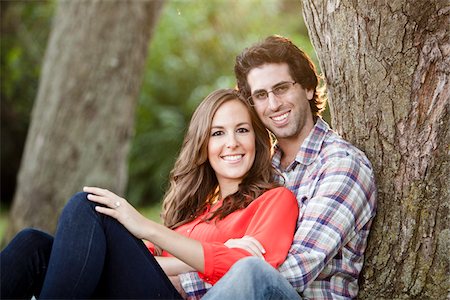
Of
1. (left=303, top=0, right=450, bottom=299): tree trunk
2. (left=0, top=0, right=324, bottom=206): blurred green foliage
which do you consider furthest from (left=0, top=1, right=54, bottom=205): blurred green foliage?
(left=303, top=0, right=450, bottom=299): tree trunk

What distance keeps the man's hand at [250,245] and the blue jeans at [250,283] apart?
0.61 feet

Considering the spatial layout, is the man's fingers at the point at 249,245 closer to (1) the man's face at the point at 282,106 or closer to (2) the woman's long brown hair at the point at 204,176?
(2) the woman's long brown hair at the point at 204,176

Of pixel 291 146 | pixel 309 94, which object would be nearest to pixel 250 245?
pixel 291 146

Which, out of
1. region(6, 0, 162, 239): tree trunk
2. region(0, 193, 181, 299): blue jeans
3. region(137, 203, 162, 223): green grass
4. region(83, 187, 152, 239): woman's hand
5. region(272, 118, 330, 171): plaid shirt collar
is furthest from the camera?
region(137, 203, 162, 223): green grass

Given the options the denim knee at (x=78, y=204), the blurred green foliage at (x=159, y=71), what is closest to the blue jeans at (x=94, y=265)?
the denim knee at (x=78, y=204)

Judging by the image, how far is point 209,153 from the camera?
343 centimetres

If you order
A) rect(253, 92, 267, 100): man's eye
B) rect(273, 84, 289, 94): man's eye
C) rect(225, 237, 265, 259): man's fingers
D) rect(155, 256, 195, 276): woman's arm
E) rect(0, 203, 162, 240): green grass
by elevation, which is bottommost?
rect(0, 203, 162, 240): green grass

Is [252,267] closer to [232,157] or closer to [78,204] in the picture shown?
[78,204]

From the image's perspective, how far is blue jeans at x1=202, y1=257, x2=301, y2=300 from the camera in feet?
8.41

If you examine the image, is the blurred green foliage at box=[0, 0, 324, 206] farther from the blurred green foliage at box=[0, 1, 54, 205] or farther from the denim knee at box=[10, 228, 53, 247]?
the denim knee at box=[10, 228, 53, 247]

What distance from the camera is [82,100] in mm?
6488

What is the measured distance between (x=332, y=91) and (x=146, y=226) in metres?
1.04

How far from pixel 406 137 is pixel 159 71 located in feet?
28.0

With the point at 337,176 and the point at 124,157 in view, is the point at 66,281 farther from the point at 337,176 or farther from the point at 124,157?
the point at 124,157
